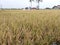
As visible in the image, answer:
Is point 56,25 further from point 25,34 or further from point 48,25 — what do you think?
point 25,34

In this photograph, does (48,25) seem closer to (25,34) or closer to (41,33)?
(41,33)

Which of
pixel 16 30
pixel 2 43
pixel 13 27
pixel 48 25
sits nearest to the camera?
pixel 2 43

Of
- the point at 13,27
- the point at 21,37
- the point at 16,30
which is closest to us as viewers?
the point at 21,37

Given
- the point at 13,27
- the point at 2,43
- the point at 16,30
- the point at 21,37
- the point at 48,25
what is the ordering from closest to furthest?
the point at 2,43 < the point at 21,37 < the point at 16,30 < the point at 13,27 < the point at 48,25

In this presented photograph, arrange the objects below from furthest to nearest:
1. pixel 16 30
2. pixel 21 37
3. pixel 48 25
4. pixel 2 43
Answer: pixel 48 25
pixel 16 30
pixel 21 37
pixel 2 43

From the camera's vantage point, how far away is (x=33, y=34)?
14.2 ft

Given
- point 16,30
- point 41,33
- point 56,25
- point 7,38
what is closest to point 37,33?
point 41,33

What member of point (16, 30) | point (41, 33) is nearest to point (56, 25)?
point (41, 33)

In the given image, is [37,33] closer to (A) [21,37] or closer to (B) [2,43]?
(A) [21,37]

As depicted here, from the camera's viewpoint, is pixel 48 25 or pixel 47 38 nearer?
pixel 47 38

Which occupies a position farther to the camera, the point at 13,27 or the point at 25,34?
the point at 13,27

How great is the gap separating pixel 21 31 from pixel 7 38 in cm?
48

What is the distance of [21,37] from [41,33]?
55cm

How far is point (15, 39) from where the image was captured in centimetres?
400
